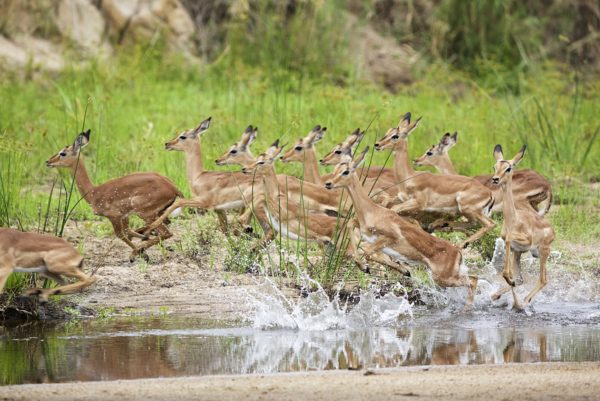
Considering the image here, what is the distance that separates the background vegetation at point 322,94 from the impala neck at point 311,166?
399 mm

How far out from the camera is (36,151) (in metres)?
13.2

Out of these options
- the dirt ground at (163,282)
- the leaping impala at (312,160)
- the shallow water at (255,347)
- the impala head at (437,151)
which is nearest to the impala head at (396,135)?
the leaping impala at (312,160)

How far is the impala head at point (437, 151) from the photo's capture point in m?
11.4

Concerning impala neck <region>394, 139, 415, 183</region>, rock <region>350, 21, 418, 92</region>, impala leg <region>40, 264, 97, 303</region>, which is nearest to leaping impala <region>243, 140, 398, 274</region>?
impala neck <region>394, 139, 415, 183</region>

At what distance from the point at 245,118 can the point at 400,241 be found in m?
5.51

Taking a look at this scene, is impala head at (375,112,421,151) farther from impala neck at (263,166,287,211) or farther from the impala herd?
impala neck at (263,166,287,211)

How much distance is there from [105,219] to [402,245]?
3554 millimetres

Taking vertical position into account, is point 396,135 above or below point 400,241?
above

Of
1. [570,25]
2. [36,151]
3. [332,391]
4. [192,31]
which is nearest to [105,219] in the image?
[36,151]

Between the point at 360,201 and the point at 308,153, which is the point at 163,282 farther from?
the point at 308,153

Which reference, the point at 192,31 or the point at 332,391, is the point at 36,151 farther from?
the point at 332,391

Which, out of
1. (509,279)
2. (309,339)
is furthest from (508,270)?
(309,339)

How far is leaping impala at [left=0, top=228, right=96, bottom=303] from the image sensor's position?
25.8 feet

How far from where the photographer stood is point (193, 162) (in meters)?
11.2
